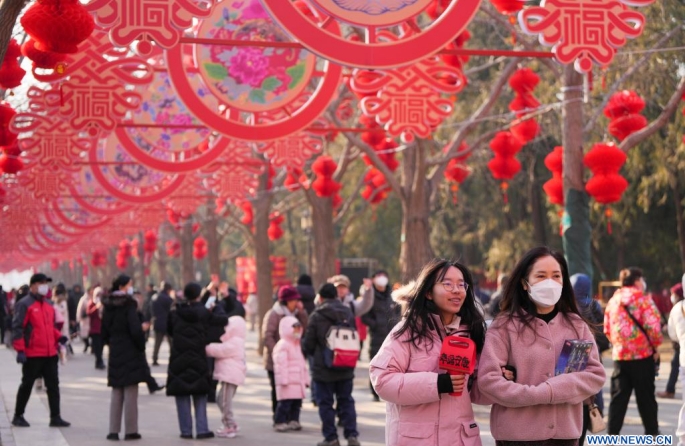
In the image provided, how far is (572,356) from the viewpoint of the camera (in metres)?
5.89

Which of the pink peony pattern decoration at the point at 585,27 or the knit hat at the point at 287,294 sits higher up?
the pink peony pattern decoration at the point at 585,27

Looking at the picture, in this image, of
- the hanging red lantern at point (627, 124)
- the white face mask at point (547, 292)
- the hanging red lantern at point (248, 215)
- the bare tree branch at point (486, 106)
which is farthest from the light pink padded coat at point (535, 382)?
the hanging red lantern at point (248, 215)

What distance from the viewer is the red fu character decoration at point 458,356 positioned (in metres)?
5.69

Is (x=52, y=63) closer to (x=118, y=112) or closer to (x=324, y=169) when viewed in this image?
(x=118, y=112)

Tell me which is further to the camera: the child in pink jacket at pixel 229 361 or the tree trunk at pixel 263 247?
the tree trunk at pixel 263 247

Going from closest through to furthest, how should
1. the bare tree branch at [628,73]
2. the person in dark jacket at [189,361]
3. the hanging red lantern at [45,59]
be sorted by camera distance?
the hanging red lantern at [45,59]
the person in dark jacket at [189,361]
the bare tree branch at [628,73]

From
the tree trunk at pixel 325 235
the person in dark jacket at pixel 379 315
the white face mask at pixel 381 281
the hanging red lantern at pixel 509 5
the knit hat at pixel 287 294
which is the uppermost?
the hanging red lantern at pixel 509 5

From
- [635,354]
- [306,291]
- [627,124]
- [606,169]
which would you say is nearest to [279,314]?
[306,291]

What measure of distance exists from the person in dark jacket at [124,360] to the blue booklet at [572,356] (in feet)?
24.0

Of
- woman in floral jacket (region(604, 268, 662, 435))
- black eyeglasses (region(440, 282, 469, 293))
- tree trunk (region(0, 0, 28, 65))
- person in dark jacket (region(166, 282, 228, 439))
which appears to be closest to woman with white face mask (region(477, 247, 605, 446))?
black eyeglasses (region(440, 282, 469, 293))

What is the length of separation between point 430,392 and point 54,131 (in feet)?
37.9

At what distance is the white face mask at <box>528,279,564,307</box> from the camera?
5.99 metres

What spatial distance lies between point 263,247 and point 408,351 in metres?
22.3

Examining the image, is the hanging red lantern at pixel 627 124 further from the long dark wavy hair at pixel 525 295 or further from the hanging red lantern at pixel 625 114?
the long dark wavy hair at pixel 525 295
